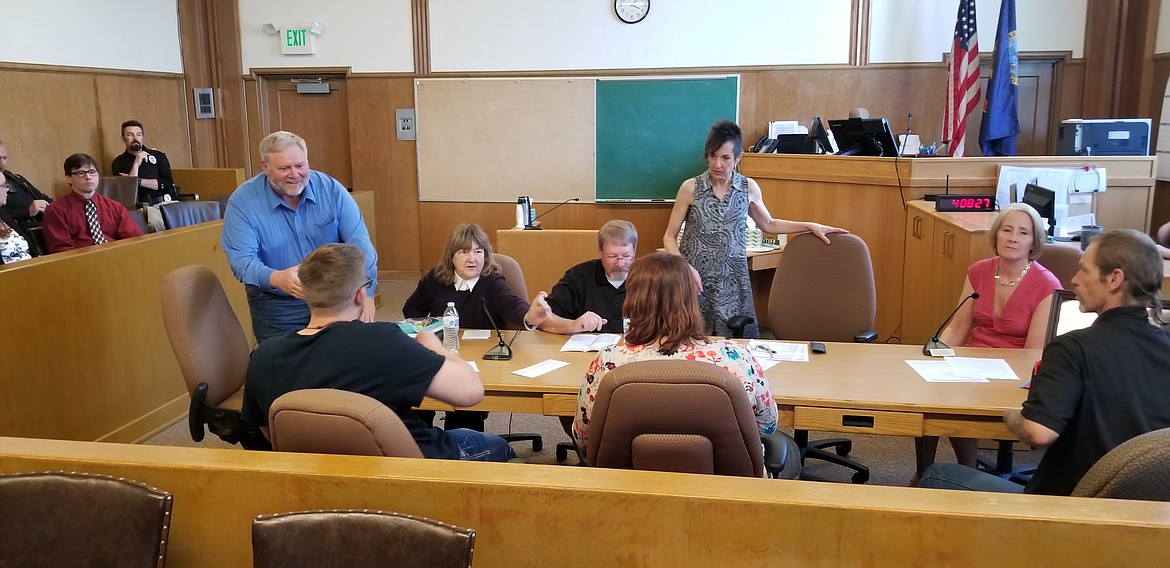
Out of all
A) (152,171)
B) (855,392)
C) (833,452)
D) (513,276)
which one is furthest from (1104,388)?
(152,171)

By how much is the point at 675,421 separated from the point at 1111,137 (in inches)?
205

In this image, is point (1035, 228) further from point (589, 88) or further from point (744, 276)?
point (589, 88)

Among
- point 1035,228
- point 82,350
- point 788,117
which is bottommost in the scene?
point 82,350

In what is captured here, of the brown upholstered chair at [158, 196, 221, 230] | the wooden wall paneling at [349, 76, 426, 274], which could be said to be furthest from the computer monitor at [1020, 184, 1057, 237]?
the wooden wall paneling at [349, 76, 426, 274]

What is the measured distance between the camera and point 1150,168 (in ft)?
15.9

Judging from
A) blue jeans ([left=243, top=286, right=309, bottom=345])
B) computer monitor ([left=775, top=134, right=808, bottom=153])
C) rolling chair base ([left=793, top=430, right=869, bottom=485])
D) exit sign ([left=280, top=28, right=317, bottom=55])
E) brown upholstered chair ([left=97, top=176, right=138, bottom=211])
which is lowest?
rolling chair base ([left=793, top=430, right=869, bottom=485])

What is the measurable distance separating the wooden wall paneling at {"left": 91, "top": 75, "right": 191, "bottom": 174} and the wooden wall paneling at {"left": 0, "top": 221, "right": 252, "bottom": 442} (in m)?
3.85

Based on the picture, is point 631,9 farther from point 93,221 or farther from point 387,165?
point 93,221

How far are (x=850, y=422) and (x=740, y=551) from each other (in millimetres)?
1062

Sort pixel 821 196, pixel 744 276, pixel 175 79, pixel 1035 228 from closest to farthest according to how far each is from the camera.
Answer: pixel 1035 228, pixel 744 276, pixel 821 196, pixel 175 79

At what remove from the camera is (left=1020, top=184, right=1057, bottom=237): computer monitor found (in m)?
4.18

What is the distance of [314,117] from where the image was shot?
8969 mm

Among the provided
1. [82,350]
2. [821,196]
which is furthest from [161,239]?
[821,196]

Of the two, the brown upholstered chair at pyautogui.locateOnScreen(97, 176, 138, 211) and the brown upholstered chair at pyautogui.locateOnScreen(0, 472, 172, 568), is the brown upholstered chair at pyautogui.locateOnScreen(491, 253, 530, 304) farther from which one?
the brown upholstered chair at pyautogui.locateOnScreen(97, 176, 138, 211)
